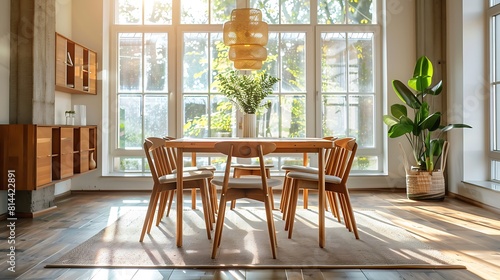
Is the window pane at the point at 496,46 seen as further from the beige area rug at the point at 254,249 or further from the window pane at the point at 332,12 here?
the beige area rug at the point at 254,249

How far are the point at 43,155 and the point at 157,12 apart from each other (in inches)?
118

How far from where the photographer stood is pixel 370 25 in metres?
6.52

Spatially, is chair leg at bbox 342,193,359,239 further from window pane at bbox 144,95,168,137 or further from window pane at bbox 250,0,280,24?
window pane at bbox 250,0,280,24

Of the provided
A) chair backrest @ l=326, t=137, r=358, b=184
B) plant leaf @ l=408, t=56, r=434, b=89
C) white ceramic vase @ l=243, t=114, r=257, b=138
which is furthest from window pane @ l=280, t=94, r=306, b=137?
chair backrest @ l=326, t=137, r=358, b=184

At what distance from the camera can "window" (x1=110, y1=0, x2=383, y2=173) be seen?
645 centimetres

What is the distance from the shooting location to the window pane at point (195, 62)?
6.48 m

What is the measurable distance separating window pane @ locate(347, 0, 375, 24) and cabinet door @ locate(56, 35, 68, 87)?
3972 mm

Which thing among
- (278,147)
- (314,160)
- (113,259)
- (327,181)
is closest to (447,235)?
(327,181)

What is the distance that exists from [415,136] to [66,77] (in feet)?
15.1

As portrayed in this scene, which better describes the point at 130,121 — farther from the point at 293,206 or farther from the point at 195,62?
the point at 293,206

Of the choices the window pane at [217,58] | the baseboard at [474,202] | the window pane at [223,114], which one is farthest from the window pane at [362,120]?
the window pane at [217,58]

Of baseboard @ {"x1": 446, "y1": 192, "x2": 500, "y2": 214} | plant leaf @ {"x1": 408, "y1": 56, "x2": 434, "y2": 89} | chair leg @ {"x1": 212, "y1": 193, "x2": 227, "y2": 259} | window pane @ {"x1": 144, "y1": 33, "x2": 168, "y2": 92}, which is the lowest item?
baseboard @ {"x1": 446, "y1": 192, "x2": 500, "y2": 214}

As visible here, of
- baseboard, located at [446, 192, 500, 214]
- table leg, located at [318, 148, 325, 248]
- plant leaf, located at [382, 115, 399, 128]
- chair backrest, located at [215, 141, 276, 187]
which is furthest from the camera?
plant leaf, located at [382, 115, 399, 128]

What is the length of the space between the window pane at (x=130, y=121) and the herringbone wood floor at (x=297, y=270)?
80 cm
